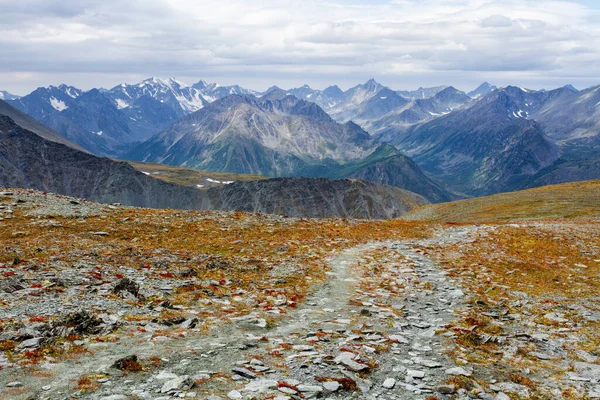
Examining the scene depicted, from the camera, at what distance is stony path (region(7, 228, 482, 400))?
10367 millimetres

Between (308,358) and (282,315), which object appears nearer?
(308,358)

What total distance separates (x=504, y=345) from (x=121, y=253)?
19.5 m

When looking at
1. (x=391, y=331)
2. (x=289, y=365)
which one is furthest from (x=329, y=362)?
(x=391, y=331)

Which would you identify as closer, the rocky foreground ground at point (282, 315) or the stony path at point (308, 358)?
the stony path at point (308, 358)

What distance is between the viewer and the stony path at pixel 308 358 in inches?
408

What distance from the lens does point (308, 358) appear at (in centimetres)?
1233

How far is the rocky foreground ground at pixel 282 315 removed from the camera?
10977 millimetres

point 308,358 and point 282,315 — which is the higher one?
point 308,358

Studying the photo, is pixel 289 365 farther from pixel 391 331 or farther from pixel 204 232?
pixel 204 232

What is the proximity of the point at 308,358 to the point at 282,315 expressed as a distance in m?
4.79

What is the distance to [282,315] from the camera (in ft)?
55.9

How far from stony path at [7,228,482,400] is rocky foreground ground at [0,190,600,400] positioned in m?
0.05

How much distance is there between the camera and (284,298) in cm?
1939

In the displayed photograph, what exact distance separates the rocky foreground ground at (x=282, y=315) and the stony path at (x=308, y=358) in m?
0.05
